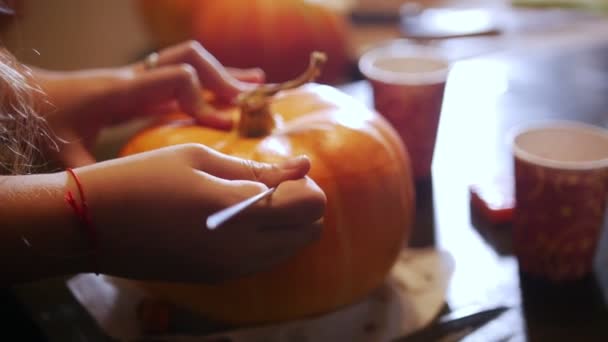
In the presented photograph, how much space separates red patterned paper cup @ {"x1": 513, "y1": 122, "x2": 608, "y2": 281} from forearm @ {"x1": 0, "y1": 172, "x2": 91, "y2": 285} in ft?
1.26

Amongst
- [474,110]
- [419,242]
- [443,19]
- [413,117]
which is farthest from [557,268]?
[443,19]

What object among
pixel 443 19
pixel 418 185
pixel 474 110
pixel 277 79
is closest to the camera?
pixel 418 185

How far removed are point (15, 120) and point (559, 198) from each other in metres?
0.44

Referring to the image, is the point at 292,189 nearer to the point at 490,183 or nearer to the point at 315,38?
the point at 490,183

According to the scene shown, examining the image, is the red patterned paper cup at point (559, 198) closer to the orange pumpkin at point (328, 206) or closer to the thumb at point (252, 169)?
the orange pumpkin at point (328, 206)

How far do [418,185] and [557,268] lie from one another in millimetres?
207

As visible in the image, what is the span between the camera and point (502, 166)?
0.75m

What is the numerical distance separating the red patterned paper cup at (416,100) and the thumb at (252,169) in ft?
1.11

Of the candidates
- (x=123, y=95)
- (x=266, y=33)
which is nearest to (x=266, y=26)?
(x=266, y=33)

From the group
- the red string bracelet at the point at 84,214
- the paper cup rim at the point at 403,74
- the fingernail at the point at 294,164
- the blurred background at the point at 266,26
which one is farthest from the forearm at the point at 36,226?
the blurred background at the point at 266,26

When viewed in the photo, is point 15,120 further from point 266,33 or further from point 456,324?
point 266,33

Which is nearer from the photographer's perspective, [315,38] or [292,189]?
[292,189]

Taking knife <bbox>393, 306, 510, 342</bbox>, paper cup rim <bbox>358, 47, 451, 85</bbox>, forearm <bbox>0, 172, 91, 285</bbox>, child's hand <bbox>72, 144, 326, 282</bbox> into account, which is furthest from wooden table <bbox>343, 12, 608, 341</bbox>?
forearm <bbox>0, 172, 91, 285</bbox>

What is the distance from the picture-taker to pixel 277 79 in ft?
3.88
